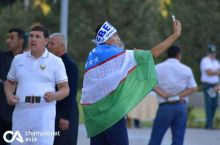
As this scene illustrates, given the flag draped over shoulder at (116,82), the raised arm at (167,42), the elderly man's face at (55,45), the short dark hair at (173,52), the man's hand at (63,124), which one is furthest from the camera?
the short dark hair at (173,52)

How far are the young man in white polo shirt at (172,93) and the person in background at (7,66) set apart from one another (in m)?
3.32

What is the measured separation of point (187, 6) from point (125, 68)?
32106 mm

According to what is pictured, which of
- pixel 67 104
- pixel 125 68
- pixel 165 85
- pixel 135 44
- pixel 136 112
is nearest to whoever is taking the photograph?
pixel 125 68

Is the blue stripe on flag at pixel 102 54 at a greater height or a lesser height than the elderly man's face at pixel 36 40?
lesser

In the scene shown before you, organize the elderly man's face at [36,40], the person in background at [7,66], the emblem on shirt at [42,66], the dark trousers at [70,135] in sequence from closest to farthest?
the emblem on shirt at [42,66], the elderly man's face at [36,40], the dark trousers at [70,135], the person in background at [7,66]

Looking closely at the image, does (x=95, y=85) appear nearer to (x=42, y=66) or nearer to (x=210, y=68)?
(x=42, y=66)

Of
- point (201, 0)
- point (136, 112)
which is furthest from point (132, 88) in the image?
point (201, 0)

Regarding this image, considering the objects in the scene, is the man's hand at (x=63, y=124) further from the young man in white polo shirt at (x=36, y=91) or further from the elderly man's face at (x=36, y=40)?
the elderly man's face at (x=36, y=40)

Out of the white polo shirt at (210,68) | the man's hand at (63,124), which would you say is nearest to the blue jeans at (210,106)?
the white polo shirt at (210,68)

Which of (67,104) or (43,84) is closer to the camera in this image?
(43,84)

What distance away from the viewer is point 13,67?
975 cm

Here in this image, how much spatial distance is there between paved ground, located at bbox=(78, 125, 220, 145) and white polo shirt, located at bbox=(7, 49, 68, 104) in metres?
7.25

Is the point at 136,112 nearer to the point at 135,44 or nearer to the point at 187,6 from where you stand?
the point at 135,44

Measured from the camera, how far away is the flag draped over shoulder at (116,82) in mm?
9445
